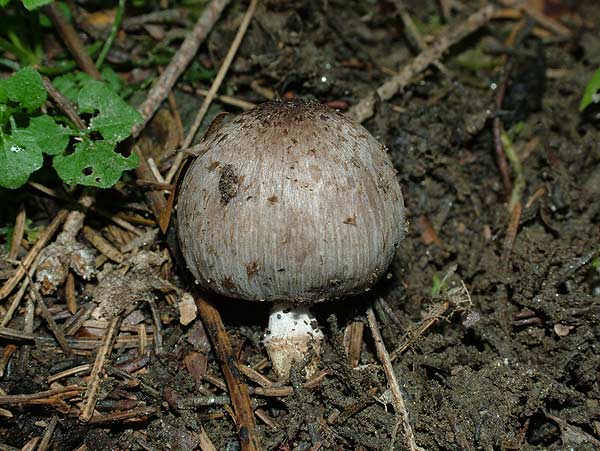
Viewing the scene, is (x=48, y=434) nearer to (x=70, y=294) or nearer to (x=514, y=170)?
(x=70, y=294)

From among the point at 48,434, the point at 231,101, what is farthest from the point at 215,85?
the point at 48,434

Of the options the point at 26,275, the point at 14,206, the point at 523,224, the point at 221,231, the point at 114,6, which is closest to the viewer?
the point at 221,231

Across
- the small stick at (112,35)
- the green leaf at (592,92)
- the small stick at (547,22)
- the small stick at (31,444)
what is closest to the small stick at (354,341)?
the small stick at (31,444)

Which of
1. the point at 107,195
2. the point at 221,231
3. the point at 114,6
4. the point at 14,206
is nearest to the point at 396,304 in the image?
the point at 221,231

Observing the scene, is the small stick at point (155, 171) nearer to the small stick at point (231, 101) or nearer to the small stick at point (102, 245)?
the small stick at point (102, 245)

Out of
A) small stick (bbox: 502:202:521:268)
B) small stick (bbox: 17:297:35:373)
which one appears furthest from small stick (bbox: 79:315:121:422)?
small stick (bbox: 502:202:521:268)

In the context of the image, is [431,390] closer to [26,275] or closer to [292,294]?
[292,294]
